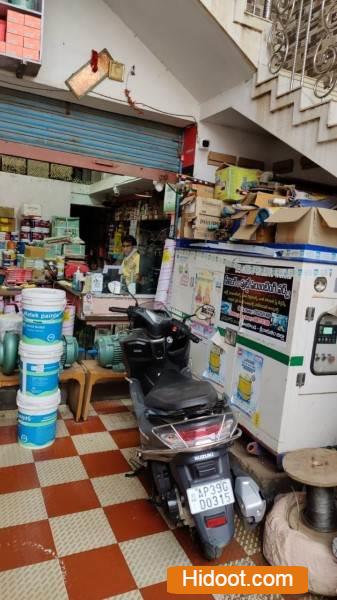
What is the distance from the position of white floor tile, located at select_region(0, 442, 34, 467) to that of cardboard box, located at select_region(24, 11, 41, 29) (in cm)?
315

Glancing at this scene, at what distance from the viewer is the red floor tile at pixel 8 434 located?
2.85m

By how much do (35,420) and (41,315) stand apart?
0.77 m

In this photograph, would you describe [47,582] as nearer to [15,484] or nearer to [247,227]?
[15,484]

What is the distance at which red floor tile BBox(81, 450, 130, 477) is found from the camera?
2604mm

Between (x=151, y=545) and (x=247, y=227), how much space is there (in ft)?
6.77

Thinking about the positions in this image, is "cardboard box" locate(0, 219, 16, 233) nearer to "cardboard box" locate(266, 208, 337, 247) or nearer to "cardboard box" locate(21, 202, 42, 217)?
"cardboard box" locate(21, 202, 42, 217)

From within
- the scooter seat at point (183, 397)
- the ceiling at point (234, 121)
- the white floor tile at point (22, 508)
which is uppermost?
the ceiling at point (234, 121)

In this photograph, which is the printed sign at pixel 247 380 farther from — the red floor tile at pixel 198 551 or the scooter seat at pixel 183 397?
the red floor tile at pixel 198 551

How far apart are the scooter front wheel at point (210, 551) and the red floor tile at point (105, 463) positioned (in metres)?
0.93

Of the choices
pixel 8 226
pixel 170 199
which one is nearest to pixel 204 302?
pixel 170 199

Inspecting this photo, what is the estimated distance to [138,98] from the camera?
144 inches

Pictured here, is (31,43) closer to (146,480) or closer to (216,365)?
(216,365)

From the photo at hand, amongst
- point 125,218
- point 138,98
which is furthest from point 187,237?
point 125,218

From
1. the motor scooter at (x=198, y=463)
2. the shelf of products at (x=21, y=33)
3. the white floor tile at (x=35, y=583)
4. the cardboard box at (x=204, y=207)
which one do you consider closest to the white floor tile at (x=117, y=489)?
the motor scooter at (x=198, y=463)
